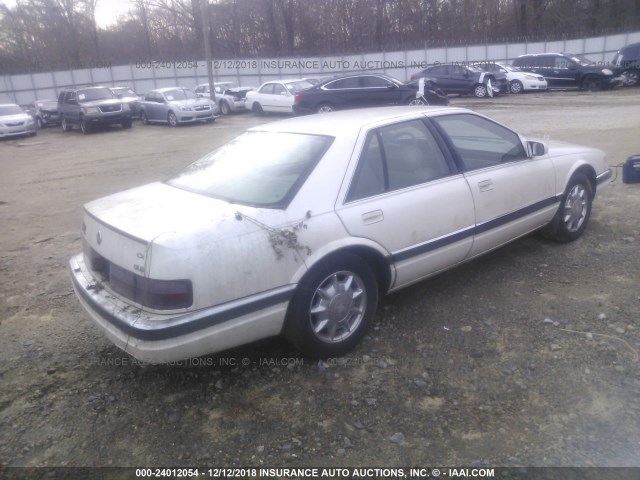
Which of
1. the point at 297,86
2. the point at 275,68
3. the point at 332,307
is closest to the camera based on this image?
the point at 332,307

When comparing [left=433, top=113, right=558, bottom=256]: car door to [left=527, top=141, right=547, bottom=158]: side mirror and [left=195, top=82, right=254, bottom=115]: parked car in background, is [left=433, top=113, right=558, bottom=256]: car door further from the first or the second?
[left=195, top=82, right=254, bottom=115]: parked car in background

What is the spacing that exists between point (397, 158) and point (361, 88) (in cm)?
1474

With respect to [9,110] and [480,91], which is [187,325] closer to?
[9,110]

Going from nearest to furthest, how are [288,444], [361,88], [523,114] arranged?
[288,444], [523,114], [361,88]

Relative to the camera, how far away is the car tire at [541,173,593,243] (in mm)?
4969

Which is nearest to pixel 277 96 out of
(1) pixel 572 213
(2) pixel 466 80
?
(2) pixel 466 80

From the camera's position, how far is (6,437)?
2.93 meters

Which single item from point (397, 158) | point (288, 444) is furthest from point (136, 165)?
point (288, 444)

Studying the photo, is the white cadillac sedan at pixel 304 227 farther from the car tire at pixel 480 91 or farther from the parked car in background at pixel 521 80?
the parked car in background at pixel 521 80

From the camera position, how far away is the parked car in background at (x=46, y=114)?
23938 mm

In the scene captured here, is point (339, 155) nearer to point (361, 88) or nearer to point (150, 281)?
point (150, 281)

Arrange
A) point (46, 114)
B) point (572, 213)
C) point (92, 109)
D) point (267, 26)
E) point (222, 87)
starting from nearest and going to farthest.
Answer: point (572, 213)
point (92, 109)
point (46, 114)
point (222, 87)
point (267, 26)

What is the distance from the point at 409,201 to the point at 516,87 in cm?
2254

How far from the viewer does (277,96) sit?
68.3 feet
